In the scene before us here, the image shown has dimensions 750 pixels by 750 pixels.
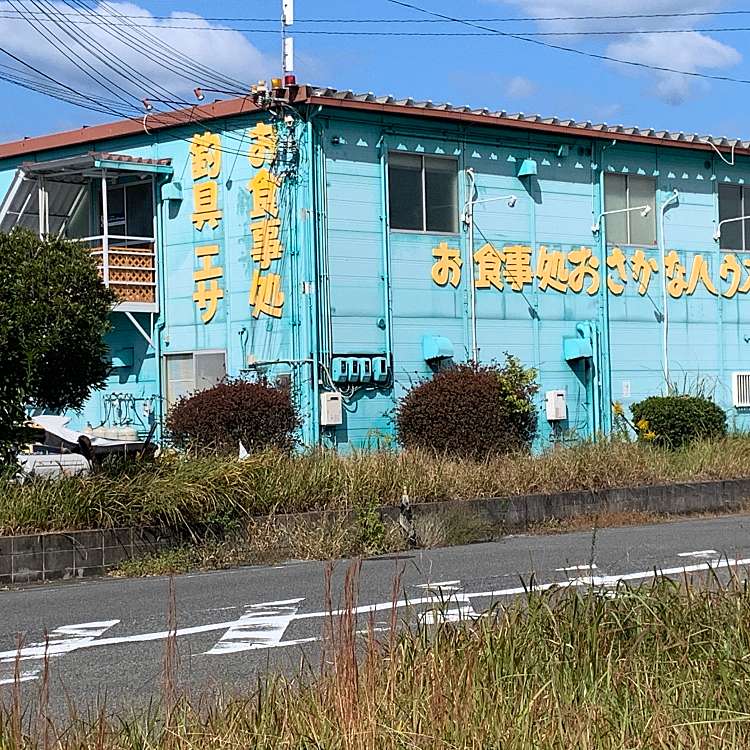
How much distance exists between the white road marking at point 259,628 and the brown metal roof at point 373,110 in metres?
13.1

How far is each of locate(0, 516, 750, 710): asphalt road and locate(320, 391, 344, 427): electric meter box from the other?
6176 millimetres

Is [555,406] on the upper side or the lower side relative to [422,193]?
lower

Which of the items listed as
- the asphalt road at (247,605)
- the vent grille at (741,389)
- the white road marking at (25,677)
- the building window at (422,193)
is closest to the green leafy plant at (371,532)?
the asphalt road at (247,605)

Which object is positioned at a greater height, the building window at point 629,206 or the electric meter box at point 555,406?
the building window at point 629,206

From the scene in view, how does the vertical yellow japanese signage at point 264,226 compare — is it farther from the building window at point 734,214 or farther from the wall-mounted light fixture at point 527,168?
the building window at point 734,214

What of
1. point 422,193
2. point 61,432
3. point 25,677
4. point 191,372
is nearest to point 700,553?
point 25,677

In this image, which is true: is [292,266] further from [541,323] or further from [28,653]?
[28,653]

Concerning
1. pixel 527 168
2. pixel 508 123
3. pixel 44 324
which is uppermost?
pixel 508 123

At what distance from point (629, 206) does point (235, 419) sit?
10759mm

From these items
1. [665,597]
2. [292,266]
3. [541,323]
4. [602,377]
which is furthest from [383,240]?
[665,597]

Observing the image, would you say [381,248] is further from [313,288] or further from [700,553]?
[700,553]

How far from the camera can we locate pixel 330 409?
22.1 meters

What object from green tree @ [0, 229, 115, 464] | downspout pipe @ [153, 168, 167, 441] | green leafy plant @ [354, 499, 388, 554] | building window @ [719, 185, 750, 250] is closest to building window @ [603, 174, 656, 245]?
building window @ [719, 185, 750, 250]

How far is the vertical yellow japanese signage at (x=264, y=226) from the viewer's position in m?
22.8
